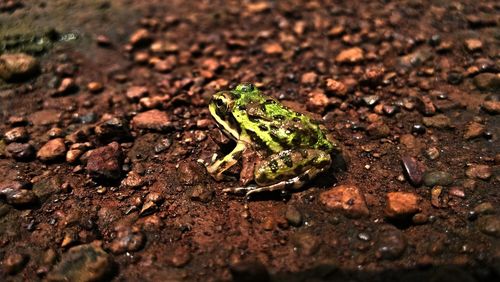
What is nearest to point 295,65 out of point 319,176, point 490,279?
point 319,176

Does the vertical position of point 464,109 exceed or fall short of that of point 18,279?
it exceeds it

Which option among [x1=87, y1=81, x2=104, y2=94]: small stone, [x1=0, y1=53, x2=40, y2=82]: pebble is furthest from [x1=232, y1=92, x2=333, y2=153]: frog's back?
[x1=0, y1=53, x2=40, y2=82]: pebble

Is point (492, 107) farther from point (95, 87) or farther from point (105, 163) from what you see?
point (95, 87)

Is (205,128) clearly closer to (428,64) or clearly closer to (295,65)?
(295,65)

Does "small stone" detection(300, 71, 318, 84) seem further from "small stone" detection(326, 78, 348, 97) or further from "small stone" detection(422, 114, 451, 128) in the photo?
"small stone" detection(422, 114, 451, 128)

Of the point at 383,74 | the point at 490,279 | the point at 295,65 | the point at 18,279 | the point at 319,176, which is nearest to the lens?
the point at 490,279

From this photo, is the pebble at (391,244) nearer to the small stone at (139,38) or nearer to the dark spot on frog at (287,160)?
the dark spot on frog at (287,160)

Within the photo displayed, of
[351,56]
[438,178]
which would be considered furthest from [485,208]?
[351,56]

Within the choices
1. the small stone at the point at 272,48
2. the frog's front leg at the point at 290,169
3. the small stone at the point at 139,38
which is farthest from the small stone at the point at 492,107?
the small stone at the point at 139,38
